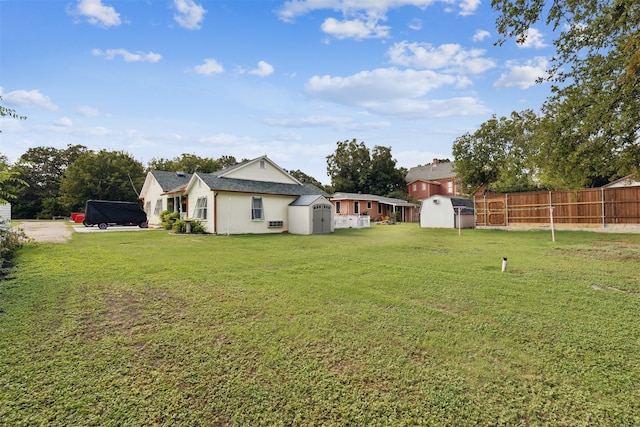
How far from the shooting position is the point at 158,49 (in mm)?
12016

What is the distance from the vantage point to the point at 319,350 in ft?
9.80

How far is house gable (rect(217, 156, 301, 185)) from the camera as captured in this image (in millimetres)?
18859

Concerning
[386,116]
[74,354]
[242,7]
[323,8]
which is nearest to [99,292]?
[74,354]

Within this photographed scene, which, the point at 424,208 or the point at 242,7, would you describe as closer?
the point at 242,7

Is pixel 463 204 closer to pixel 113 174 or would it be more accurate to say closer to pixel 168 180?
pixel 168 180

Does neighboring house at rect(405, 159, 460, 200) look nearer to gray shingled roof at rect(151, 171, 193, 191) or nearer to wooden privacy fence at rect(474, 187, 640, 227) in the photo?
wooden privacy fence at rect(474, 187, 640, 227)

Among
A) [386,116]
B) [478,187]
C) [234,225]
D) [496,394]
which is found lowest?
[496,394]

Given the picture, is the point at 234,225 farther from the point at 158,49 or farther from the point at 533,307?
the point at 533,307

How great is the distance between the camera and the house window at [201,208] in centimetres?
1725

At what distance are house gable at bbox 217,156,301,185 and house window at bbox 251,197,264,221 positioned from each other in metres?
2.37

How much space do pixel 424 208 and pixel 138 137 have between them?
2591cm

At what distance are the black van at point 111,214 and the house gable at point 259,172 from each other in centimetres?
818

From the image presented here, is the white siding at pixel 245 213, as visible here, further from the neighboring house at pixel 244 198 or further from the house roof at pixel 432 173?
the house roof at pixel 432 173

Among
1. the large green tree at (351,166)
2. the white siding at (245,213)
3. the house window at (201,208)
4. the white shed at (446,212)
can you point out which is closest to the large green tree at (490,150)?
the white shed at (446,212)
